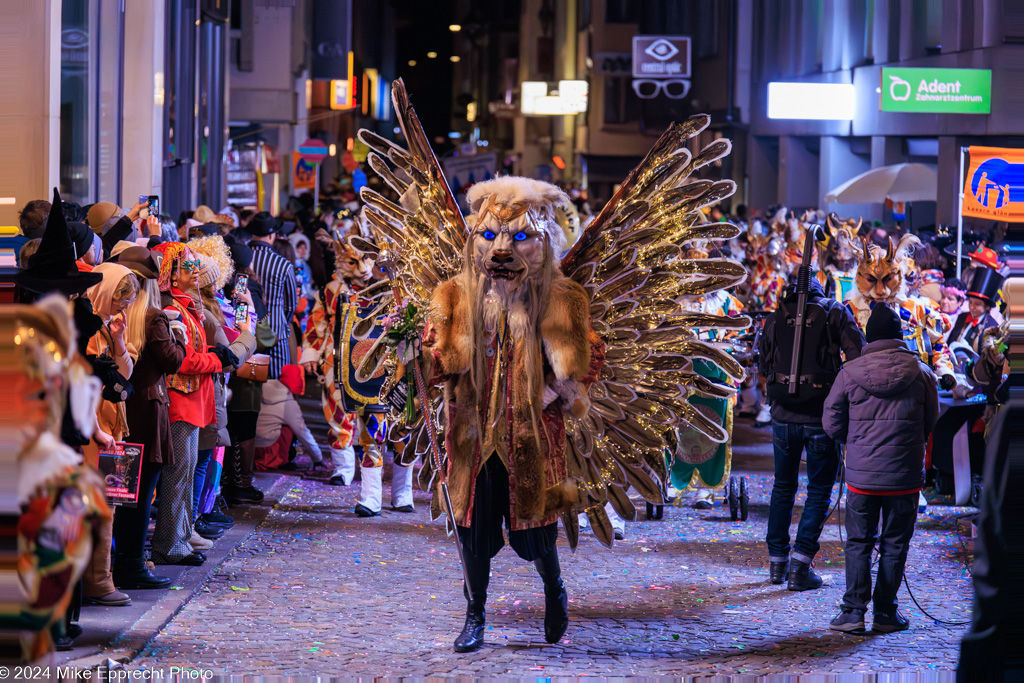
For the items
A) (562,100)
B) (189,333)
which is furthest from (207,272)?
(562,100)

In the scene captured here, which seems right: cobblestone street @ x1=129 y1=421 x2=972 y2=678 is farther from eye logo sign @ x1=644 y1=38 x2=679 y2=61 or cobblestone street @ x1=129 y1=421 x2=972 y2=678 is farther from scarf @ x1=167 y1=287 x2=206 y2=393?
eye logo sign @ x1=644 y1=38 x2=679 y2=61

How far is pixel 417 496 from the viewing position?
1062cm

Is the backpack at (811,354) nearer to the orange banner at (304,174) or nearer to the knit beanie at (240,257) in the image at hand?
the knit beanie at (240,257)

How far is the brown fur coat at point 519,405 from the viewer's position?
19.9ft

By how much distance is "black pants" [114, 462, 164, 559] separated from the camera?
705cm

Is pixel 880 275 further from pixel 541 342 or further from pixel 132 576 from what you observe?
pixel 132 576

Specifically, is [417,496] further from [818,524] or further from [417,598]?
[818,524]

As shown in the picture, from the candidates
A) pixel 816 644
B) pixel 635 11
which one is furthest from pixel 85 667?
pixel 635 11

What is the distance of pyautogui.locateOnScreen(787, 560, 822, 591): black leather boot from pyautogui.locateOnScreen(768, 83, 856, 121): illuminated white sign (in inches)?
802

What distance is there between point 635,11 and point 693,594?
40.6m

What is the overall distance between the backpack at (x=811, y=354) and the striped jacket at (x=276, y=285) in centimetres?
507

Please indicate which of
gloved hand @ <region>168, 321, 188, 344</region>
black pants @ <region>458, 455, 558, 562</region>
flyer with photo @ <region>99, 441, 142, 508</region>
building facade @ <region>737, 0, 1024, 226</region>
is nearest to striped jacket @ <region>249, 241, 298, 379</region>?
gloved hand @ <region>168, 321, 188, 344</region>

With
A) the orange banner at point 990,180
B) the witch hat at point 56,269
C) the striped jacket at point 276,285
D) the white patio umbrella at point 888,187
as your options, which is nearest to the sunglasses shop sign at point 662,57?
the white patio umbrella at point 888,187

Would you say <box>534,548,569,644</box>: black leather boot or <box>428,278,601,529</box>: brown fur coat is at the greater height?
<box>428,278,601,529</box>: brown fur coat
